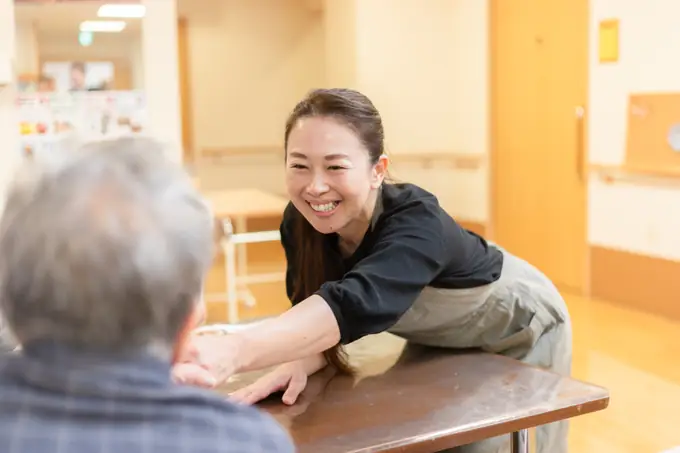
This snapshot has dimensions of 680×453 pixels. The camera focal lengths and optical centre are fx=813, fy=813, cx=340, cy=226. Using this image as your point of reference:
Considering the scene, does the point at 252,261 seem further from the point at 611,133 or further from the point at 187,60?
the point at 611,133

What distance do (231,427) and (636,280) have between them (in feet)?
14.6

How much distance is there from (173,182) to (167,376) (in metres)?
0.18

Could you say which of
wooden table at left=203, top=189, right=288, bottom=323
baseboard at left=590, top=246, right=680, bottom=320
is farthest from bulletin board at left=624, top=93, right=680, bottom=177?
wooden table at left=203, top=189, right=288, bottom=323

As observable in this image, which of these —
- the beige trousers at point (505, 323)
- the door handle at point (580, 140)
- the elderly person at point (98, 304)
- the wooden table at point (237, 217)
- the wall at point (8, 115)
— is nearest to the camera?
the elderly person at point (98, 304)

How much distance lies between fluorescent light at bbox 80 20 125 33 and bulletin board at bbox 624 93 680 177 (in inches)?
114

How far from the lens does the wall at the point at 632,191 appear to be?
14.8 feet

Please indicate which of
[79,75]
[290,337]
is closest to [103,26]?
[79,75]

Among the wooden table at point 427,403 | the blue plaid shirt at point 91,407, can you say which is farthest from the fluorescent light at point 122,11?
the blue plaid shirt at point 91,407

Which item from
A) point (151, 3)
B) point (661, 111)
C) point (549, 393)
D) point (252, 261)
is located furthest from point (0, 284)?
point (252, 261)

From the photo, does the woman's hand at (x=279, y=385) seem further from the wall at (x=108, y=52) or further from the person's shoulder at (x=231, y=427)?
the wall at (x=108, y=52)

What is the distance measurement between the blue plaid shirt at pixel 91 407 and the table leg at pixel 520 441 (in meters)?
0.82

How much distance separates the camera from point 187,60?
7.79 m

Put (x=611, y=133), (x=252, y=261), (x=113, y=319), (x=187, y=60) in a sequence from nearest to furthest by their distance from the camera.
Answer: (x=113, y=319), (x=611, y=133), (x=252, y=261), (x=187, y=60)

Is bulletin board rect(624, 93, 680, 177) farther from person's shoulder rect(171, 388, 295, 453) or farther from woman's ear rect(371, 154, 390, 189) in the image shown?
person's shoulder rect(171, 388, 295, 453)
